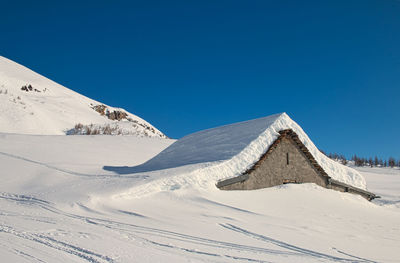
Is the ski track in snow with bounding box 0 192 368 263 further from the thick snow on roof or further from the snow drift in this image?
the thick snow on roof

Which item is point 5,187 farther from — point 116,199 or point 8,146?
point 8,146

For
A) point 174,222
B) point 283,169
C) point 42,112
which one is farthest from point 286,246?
point 42,112

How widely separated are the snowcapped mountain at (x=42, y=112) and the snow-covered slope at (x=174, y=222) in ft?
55.1

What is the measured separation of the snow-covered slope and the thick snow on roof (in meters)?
0.65

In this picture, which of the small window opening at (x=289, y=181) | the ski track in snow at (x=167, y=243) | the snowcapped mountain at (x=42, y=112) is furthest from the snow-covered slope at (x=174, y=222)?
the snowcapped mountain at (x=42, y=112)

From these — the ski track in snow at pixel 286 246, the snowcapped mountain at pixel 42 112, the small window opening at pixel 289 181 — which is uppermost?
the snowcapped mountain at pixel 42 112

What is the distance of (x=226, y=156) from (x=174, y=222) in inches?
191

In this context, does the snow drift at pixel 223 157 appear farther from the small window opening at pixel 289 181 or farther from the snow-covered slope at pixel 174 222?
the small window opening at pixel 289 181

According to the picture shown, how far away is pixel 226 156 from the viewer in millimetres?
11352

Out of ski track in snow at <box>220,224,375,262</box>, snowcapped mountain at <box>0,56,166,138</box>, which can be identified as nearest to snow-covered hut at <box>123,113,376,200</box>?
ski track in snow at <box>220,224,375,262</box>

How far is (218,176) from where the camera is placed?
1048 cm

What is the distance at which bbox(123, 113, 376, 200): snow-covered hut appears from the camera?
10555 millimetres

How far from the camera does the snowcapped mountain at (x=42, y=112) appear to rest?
28325 millimetres

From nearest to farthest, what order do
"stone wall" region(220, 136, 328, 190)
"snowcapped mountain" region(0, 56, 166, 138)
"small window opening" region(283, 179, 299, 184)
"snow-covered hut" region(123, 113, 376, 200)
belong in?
"snow-covered hut" region(123, 113, 376, 200) → "stone wall" region(220, 136, 328, 190) → "small window opening" region(283, 179, 299, 184) → "snowcapped mountain" region(0, 56, 166, 138)
